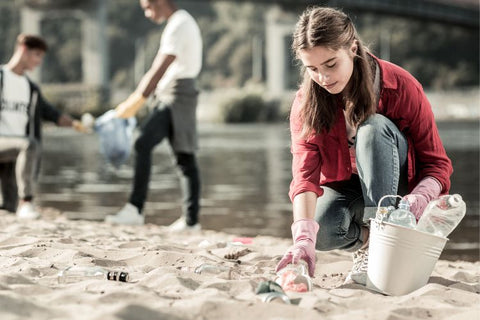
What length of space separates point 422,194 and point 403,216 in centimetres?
20

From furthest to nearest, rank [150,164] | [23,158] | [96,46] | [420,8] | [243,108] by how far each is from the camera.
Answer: [420,8] → [96,46] → [243,108] → [23,158] → [150,164]

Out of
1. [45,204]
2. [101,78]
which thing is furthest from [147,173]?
[101,78]

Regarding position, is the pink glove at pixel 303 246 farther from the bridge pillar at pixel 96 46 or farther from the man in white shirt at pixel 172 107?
the bridge pillar at pixel 96 46

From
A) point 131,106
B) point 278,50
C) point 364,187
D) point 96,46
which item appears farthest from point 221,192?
point 278,50

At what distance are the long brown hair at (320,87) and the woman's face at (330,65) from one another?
0.02 meters

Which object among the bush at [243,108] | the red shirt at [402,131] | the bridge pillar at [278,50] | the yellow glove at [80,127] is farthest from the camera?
the bridge pillar at [278,50]

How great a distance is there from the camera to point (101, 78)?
5009 centimetres

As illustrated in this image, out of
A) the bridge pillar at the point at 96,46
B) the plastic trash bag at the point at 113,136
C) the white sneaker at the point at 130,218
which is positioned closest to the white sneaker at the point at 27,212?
the white sneaker at the point at 130,218

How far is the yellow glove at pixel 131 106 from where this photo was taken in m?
5.59

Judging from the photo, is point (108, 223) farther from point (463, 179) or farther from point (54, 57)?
point (54, 57)

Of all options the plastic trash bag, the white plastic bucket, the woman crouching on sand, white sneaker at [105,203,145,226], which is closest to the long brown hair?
the woman crouching on sand

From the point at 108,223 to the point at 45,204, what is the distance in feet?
7.32

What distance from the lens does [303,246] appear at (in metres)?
2.97

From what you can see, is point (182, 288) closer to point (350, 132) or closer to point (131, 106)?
point (350, 132)
